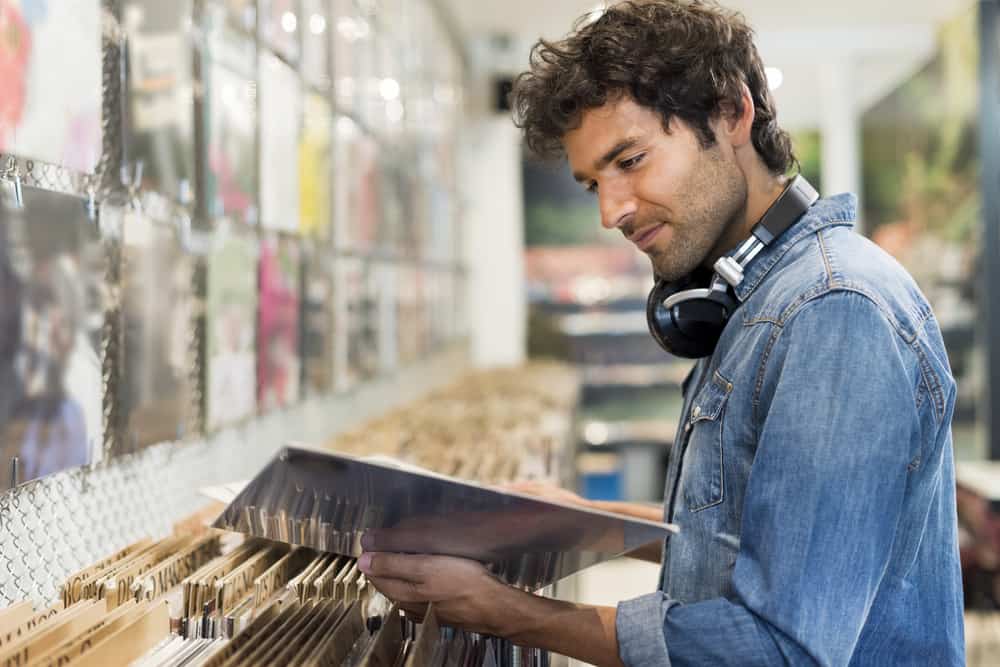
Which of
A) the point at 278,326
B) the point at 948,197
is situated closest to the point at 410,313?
the point at 278,326

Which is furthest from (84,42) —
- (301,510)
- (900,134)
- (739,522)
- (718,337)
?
(900,134)

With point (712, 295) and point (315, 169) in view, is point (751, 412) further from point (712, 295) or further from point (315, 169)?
point (315, 169)

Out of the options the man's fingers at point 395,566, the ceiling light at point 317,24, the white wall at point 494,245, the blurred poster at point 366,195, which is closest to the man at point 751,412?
the man's fingers at point 395,566

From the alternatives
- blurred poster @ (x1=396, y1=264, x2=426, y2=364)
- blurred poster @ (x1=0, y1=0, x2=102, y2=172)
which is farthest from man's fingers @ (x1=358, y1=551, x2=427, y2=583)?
blurred poster @ (x1=396, y1=264, x2=426, y2=364)

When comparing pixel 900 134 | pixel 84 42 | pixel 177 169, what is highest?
pixel 900 134

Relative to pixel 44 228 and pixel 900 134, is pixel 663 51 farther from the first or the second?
pixel 900 134

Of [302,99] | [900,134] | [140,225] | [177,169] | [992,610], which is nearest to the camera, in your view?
[140,225]

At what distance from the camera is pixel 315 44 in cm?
328

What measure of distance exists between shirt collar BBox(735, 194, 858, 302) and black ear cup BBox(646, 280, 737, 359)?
0.05 meters

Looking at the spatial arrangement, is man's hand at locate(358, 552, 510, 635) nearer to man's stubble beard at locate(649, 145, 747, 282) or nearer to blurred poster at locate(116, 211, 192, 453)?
man's stubble beard at locate(649, 145, 747, 282)

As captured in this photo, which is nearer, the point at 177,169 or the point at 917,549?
the point at 917,549

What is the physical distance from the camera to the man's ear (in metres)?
1.46

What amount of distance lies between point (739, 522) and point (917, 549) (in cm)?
22

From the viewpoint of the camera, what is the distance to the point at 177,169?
6.96 feet
